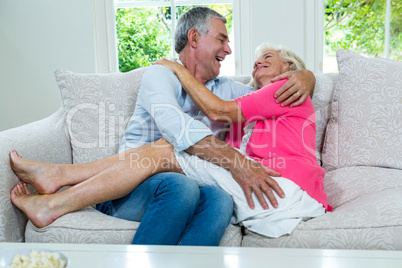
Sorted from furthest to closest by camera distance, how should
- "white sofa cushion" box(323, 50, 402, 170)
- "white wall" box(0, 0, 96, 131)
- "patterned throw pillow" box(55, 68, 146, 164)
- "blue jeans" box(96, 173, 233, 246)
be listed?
"white wall" box(0, 0, 96, 131) < "patterned throw pillow" box(55, 68, 146, 164) < "white sofa cushion" box(323, 50, 402, 170) < "blue jeans" box(96, 173, 233, 246)

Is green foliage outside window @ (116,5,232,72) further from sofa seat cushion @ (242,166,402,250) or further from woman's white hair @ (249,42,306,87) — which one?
sofa seat cushion @ (242,166,402,250)

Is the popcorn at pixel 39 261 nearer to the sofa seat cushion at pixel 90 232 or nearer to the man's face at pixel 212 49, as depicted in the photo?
the sofa seat cushion at pixel 90 232

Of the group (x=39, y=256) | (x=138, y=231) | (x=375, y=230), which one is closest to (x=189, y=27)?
(x=138, y=231)

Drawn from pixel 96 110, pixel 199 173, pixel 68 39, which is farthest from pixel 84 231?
pixel 68 39

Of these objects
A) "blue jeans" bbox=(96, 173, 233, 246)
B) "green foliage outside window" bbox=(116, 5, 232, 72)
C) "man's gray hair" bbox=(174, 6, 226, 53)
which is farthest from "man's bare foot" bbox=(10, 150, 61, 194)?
"green foliage outside window" bbox=(116, 5, 232, 72)

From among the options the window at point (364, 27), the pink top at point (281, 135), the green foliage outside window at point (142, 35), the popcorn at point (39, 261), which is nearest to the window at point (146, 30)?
the green foliage outside window at point (142, 35)

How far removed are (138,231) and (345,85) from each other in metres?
1.15

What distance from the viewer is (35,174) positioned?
1.41 metres

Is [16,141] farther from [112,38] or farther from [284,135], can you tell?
[112,38]

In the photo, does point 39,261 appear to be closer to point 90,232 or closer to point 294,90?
point 90,232

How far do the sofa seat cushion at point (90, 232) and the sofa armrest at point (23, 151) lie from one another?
0.30ft

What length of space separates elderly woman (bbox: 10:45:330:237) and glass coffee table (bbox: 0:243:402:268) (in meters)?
0.38

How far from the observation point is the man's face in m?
1.75

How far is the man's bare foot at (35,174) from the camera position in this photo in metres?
1.40
